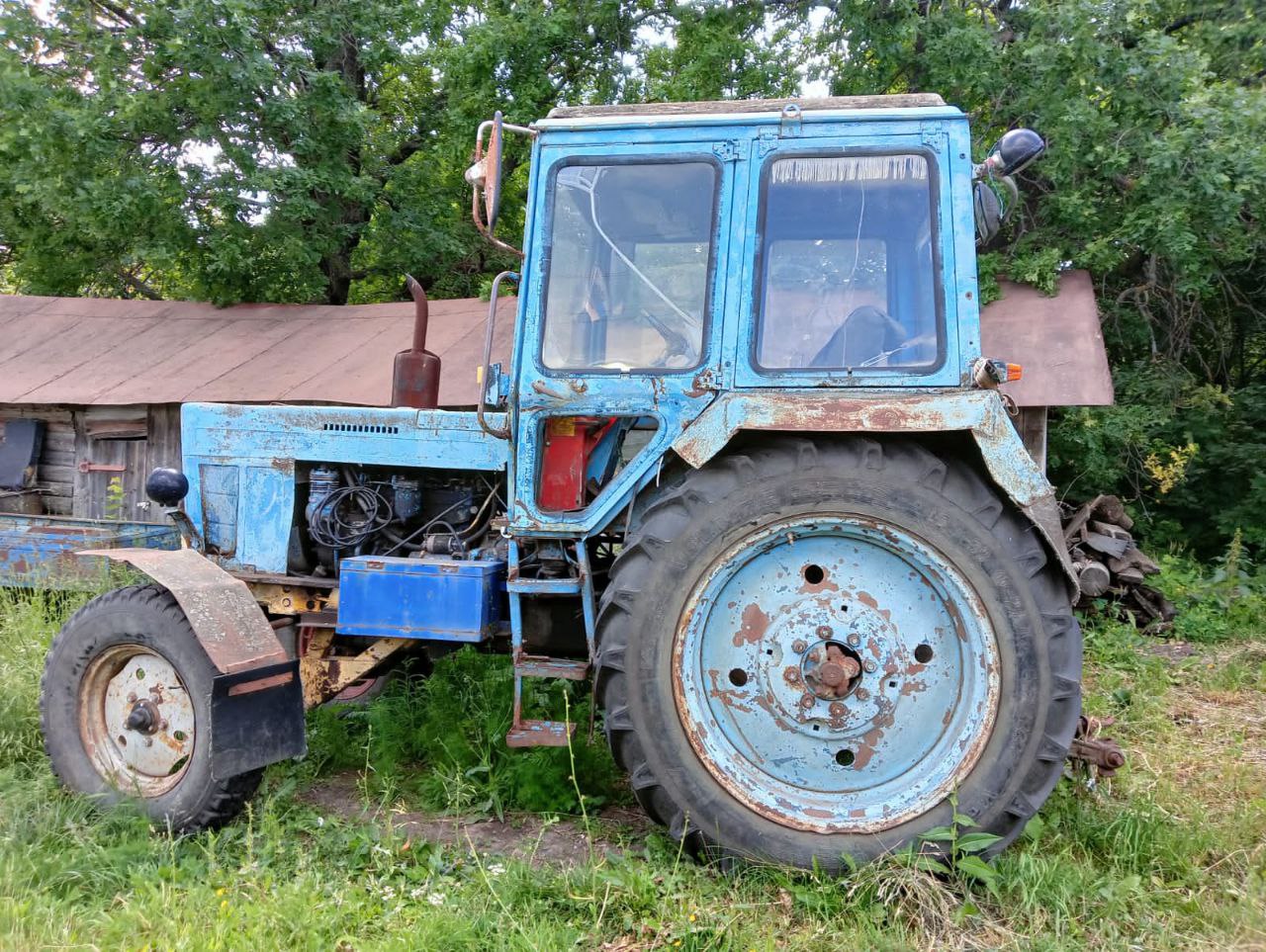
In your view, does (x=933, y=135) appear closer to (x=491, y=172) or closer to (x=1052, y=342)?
(x=491, y=172)

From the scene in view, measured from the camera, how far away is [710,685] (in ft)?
9.72

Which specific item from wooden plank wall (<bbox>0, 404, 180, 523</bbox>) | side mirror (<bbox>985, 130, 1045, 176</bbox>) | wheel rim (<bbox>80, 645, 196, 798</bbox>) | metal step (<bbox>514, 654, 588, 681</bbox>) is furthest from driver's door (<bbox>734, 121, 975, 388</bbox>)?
wooden plank wall (<bbox>0, 404, 180, 523</bbox>)

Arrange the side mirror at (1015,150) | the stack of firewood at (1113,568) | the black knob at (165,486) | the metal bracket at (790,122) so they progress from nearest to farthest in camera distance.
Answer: the side mirror at (1015,150), the metal bracket at (790,122), the black knob at (165,486), the stack of firewood at (1113,568)

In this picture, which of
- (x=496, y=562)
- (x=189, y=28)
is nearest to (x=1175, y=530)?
(x=496, y=562)

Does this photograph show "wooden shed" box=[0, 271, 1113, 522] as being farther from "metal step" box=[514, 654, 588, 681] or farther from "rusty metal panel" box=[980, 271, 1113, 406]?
"metal step" box=[514, 654, 588, 681]

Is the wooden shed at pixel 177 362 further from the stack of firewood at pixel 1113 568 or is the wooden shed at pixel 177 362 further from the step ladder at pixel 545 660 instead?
the step ladder at pixel 545 660

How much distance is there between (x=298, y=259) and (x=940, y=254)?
8.39m

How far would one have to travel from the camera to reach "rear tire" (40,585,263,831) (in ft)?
10.5

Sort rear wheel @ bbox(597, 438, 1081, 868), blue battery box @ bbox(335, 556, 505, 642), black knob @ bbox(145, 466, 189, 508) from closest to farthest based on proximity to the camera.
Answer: rear wheel @ bbox(597, 438, 1081, 868), blue battery box @ bbox(335, 556, 505, 642), black knob @ bbox(145, 466, 189, 508)

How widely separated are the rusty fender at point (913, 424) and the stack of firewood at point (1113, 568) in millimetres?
4243

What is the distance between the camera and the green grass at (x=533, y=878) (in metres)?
2.54

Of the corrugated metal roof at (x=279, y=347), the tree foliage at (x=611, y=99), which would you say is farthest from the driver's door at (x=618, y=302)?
the tree foliage at (x=611, y=99)

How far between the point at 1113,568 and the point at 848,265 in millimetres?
5056

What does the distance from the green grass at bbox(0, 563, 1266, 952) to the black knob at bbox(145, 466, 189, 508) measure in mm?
1155
